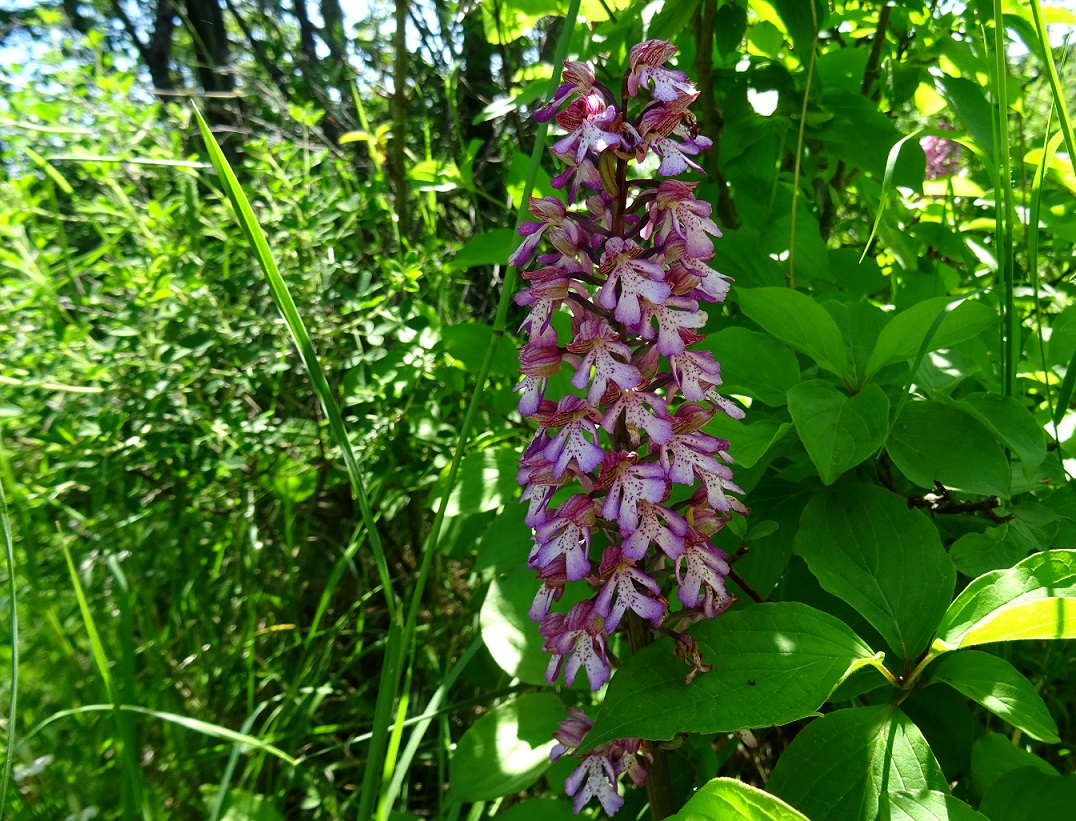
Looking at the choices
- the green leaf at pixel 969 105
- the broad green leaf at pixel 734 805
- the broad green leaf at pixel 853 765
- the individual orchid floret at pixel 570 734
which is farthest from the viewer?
the green leaf at pixel 969 105

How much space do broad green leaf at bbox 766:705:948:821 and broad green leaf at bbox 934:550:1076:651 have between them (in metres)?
0.11

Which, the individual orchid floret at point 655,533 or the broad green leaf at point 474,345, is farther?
the broad green leaf at point 474,345

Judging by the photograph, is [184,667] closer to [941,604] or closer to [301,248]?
[301,248]

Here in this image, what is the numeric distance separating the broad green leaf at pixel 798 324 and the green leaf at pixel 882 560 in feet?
0.56

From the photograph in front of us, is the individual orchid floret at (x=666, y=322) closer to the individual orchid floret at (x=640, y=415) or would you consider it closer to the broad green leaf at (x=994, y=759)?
the individual orchid floret at (x=640, y=415)

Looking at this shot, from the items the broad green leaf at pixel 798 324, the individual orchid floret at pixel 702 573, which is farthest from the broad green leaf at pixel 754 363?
the individual orchid floret at pixel 702 573

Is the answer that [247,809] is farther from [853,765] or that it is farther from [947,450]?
[947,450]

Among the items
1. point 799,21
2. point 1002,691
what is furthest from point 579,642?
point 799,21

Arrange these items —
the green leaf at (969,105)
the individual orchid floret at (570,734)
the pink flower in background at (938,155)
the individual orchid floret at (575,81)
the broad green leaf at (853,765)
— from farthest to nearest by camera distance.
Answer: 1. the pink flower in background at (938,155)
2. the green leaf at (969,105)
3. the individual orchid floret at (570,734)
4. the individual orchid floret at (575,81)
5. the broad green leaf at (853,765)

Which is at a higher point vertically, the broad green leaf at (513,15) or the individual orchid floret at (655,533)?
the broad green leaf at (513,15)

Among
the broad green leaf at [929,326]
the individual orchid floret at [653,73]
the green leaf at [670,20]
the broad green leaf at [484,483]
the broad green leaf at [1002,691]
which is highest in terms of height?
the green leaf at [670,20]

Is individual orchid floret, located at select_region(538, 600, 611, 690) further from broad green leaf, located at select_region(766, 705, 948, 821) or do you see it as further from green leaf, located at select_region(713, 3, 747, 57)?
green leaf, located at select_region(713, 3, 747, 57)

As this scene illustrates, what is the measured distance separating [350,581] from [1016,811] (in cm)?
174

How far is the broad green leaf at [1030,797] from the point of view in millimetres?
781
